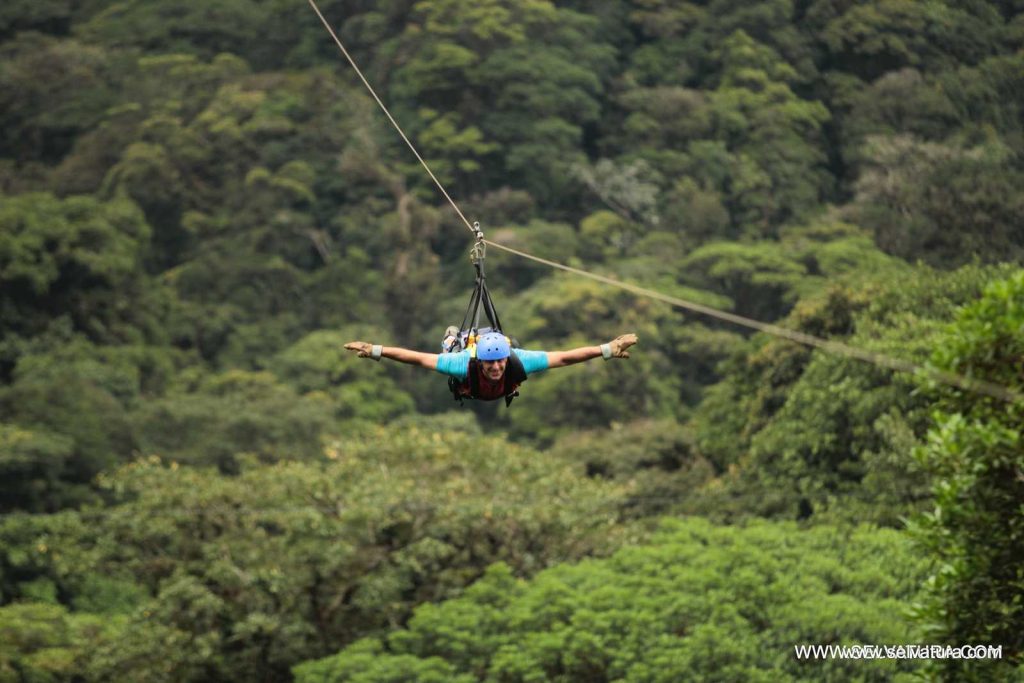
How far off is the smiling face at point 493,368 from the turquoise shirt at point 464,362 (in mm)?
147

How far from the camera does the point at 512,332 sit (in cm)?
3669

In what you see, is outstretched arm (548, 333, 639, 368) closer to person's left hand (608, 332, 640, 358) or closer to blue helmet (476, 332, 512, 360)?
person's left hand (608, 332, 640, 358)

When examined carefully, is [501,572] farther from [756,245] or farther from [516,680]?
[756,245]

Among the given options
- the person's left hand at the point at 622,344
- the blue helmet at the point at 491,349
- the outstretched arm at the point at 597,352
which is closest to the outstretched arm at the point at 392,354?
the blue helmet at the point at 491,349

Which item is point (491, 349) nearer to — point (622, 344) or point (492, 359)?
point (492, 359)

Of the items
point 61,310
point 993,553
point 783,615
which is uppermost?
point 993,553

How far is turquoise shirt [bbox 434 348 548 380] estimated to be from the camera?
9.21 metres

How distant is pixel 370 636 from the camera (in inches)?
862

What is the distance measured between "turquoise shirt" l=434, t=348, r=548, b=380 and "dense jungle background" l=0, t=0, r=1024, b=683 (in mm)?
2297

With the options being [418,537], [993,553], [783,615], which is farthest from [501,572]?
[993,553]

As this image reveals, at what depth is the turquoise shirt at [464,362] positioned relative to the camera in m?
9.21

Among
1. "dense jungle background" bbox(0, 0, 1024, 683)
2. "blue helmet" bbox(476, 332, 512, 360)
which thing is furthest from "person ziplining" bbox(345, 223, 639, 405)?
"dense jungle background" bbox(0, 0, 1024, 683)

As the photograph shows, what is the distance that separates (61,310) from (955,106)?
23.5 meters

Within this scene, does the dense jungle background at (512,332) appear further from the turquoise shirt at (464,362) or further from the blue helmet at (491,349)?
the blue helmet at (491,349)
